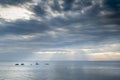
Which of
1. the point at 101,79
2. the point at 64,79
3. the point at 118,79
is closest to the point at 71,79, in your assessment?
the point at 64,79

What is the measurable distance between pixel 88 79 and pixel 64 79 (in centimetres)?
1216

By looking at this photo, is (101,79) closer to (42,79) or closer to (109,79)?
(109,79)

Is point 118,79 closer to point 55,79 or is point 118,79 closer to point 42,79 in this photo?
point 55,79

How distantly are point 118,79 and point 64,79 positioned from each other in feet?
88.1

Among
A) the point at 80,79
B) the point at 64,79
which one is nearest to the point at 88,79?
the point at 80,79

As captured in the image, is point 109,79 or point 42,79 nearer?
point 109,79

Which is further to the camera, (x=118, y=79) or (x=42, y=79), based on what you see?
(x=42, y=79)

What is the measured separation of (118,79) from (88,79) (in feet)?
48.4

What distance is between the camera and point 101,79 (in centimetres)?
11025

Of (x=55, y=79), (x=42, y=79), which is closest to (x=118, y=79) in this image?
(x=55, y=79)

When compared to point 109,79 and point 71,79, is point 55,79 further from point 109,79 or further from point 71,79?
point 109,79

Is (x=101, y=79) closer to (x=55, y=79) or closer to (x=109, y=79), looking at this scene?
(x=109, y=79)

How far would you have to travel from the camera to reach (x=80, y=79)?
113562mm

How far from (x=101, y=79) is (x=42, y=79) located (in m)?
31.2
